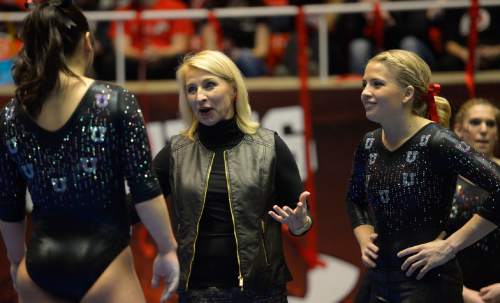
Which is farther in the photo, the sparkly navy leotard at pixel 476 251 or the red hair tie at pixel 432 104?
the sparkly navy leotard at pixel 476 251

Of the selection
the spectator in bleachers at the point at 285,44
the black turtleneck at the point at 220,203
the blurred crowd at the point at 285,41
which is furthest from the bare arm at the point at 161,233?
the spectator in bleachers at the point at 285,44

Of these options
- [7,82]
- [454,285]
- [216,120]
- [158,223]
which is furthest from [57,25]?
[7,82]

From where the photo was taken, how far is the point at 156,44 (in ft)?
24.9

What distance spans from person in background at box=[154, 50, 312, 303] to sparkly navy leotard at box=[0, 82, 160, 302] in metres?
0.86

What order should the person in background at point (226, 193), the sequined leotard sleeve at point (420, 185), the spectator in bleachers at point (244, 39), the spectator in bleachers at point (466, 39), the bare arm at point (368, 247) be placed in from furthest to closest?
the spectator in bleachers at point (244, 39) < the spectator in bleachers at point (466, 39) < the person in background at point (226, 193) < the bare arm at point (368, 247) < the sequined leotard sleeve at point (420, 185)

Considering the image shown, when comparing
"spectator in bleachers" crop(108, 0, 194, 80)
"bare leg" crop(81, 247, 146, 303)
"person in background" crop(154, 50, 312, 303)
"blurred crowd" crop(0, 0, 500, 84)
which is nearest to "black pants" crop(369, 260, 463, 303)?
"person in background" crop(154, 50, 312, 303)

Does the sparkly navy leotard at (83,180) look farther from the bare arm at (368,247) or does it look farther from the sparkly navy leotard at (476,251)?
the sparkly navy leotard at (476,251)

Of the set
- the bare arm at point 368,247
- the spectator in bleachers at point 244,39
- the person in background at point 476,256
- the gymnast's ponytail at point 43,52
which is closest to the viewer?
the gymnast's ponytail at point 43,52

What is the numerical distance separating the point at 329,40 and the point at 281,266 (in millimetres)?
3504

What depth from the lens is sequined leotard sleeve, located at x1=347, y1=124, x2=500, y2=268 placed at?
145 inches

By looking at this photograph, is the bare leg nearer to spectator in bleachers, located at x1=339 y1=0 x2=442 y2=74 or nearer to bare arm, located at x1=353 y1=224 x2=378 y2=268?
bare arm, located at x1=353 y1=224 x2=378 y2=268

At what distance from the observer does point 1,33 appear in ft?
24.2

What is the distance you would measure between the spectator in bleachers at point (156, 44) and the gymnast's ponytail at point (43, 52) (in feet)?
11.8

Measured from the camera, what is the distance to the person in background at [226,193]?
397 cm
